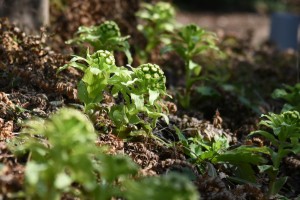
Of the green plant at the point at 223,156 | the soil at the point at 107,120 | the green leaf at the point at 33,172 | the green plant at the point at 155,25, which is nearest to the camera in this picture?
the green leaf at the point at 33,172

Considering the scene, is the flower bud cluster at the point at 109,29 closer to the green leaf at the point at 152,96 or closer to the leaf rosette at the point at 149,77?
the leaf rosette at the point at 149,77

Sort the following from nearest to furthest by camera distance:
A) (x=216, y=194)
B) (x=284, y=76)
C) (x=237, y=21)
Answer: (x=216, y=194)
(x=284, y=76)
(x=237, y=21)

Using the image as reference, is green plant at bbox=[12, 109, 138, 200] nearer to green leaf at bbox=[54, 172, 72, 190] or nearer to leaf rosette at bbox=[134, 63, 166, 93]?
green leaf at bbox=[54, 172, 72, 190]

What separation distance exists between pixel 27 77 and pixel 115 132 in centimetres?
83

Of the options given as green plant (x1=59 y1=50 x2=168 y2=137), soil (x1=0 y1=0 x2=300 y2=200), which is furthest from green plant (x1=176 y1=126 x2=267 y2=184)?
green plant (x1=59 y1=50 x2=168 y2=137)

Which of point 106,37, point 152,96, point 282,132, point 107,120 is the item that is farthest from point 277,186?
point 106,37

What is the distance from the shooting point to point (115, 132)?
11.0ft

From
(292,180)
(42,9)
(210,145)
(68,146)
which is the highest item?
(42,9)

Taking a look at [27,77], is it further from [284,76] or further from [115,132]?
[284,76]

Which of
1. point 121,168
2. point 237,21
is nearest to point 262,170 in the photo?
point 121,168

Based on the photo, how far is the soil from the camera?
309 cm

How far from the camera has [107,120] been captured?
136 inches

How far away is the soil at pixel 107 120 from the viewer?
3.09m

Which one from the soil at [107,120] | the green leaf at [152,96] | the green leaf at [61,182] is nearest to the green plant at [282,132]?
the soil at [107,120]
